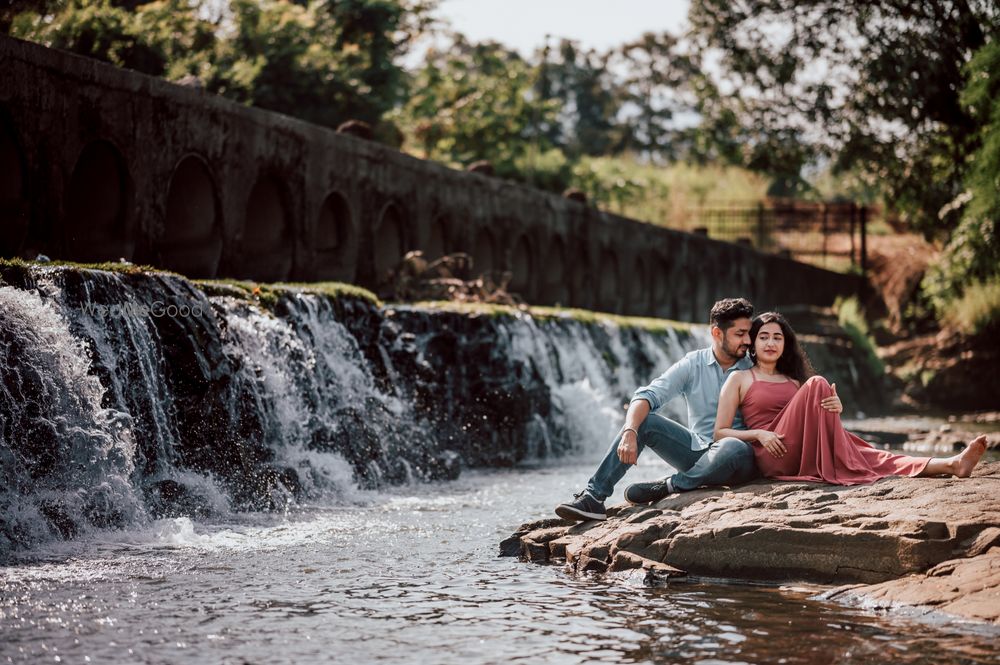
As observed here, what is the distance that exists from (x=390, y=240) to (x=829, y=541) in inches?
509

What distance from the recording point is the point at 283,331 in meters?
11.5

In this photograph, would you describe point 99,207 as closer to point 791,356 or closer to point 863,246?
point 791,356

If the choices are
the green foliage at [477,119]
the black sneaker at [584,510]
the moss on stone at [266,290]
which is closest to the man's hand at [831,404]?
the black sneaker at [584,510]

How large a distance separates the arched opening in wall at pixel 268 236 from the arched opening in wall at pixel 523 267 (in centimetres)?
758

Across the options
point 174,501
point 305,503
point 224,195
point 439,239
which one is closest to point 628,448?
point 174,501

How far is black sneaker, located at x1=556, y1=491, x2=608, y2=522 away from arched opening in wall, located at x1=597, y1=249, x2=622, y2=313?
62.7ft

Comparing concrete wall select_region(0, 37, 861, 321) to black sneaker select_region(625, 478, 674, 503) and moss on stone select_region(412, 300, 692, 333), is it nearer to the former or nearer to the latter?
moss on stone select_region(412, 300, 692, 333)

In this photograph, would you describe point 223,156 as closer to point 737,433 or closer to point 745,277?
point 737,433

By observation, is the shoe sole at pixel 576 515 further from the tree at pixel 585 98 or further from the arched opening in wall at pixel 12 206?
the tree at pixel 585 98

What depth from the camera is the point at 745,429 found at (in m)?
7.28

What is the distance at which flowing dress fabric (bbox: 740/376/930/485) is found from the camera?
692 cm

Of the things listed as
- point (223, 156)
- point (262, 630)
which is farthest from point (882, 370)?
point (262, 630)

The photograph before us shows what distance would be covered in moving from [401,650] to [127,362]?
494 cm

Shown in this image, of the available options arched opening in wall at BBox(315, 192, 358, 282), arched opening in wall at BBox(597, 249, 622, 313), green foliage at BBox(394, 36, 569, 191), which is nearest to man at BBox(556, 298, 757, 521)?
arched opening in wall at BBox(315, 192, 358, 282)
